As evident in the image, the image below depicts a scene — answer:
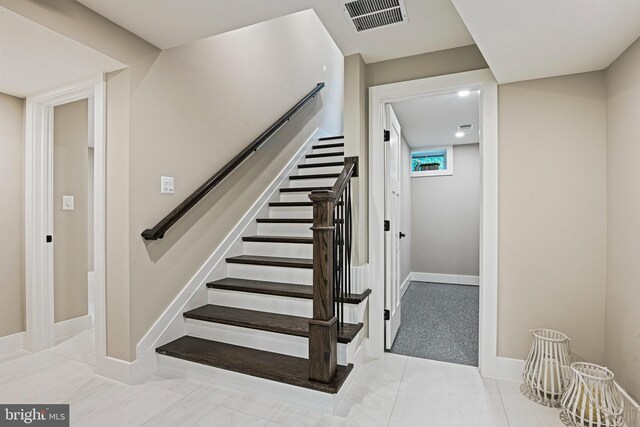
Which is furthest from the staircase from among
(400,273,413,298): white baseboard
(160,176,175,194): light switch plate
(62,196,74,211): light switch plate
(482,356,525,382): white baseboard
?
(400,273,413,298): white baseboard

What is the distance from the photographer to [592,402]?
1590 mm

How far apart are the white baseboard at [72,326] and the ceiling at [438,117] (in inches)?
135

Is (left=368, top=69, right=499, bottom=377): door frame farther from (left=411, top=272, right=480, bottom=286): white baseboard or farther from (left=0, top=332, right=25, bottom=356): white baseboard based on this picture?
(left=0, top=332, right=25, bottom=356): white baseboard

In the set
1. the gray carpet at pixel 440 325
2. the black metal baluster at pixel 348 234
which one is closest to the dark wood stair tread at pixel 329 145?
the black metal baluster at pixel 348 234

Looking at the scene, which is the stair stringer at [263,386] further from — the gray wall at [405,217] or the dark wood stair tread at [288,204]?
the gray wall at [405,217]

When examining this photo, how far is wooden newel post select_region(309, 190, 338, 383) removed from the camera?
5.76 ft

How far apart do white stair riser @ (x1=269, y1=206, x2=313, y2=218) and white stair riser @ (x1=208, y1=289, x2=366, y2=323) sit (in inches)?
Result: 42.7

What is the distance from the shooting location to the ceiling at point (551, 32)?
142cm

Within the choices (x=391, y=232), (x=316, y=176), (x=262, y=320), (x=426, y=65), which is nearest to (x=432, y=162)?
(x=316, y=176)

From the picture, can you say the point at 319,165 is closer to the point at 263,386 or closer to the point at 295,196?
the point at 295,196

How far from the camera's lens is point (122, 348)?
2.06 metres

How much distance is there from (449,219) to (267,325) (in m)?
4.02

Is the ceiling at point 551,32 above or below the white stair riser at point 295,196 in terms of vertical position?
above

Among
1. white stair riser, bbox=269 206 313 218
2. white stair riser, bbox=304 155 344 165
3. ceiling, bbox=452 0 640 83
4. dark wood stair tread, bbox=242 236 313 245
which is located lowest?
dark wood stair tread, bbox=242 236 313 245
